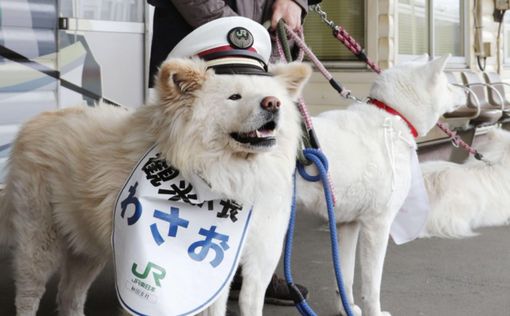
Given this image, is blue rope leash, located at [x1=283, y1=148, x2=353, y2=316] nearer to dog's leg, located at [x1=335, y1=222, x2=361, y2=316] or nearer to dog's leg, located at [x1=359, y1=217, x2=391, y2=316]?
dog's leg, located at [x1=359, y1=217, x2=391, y2=316]

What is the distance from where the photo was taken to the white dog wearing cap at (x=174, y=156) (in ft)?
8.48

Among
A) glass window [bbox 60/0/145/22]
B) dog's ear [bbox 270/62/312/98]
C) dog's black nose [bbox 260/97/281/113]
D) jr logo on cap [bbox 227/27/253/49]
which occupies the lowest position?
dog's black nose [bbox 260/97/281/113]

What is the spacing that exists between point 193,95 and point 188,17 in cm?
91

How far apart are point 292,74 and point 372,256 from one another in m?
1.35

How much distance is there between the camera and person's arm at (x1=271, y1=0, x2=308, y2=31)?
144 inches

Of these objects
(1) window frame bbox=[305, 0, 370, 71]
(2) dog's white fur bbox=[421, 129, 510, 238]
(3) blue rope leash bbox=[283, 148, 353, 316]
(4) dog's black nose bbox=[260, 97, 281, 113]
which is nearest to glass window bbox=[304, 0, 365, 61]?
(1) window frame bbox=[305, 0, 370, 71]

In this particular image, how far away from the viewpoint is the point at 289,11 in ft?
12.2

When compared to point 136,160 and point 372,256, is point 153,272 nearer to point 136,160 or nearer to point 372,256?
point 136,160

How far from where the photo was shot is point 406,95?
13.2 ft

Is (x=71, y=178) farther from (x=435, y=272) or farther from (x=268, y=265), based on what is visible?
(x=435, y=272)

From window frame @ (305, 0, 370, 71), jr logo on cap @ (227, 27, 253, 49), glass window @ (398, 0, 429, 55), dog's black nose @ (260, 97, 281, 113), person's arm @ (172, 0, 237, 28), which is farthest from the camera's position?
glass window @ (398, 0, 429, 55)

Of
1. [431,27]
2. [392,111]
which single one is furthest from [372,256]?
[431,27]

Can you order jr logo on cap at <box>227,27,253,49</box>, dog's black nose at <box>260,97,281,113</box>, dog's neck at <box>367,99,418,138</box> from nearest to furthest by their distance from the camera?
dog's black nose at <box>260,97,281,113</box>, jr logo on cap at <box>227,27,253,49</box>, dog's neck at <box>367,99,418,138</box>

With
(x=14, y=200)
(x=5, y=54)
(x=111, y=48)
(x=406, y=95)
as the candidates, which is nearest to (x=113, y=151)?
(x=14, y=200)
